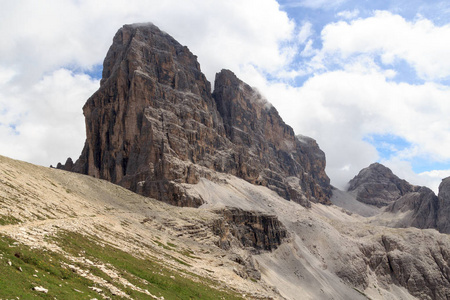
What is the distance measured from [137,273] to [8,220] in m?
13.4

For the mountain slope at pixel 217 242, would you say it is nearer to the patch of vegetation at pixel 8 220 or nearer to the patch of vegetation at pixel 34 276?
the patch of vegetation at pixel 8 220

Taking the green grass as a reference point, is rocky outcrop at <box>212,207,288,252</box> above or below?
above

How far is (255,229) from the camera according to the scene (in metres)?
159

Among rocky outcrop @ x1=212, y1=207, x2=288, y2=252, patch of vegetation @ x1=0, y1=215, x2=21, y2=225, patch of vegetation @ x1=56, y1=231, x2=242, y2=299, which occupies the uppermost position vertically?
rocky outcrop @ x1=212, y1=207, x2=288, y2=252

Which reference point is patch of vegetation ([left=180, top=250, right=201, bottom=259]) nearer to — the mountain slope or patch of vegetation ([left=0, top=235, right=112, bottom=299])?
the mountain slope

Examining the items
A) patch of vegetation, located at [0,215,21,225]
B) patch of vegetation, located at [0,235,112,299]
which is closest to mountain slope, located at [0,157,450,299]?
patch of vegetation, located at [0,215,21,225]

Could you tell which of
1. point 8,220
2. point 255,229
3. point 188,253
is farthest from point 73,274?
point 255,229

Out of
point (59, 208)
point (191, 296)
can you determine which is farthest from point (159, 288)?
point (59, 208)

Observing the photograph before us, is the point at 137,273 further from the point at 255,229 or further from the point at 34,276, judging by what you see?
the point at 255,229

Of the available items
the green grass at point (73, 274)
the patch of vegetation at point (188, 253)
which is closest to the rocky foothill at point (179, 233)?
the green grass at point (73, 274)

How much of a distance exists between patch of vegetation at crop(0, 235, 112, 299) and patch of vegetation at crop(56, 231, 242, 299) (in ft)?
14.4

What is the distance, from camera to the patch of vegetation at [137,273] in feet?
110

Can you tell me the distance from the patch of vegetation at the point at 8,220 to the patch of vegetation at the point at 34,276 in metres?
9.47

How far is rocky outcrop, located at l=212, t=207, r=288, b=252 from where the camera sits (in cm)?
14988
